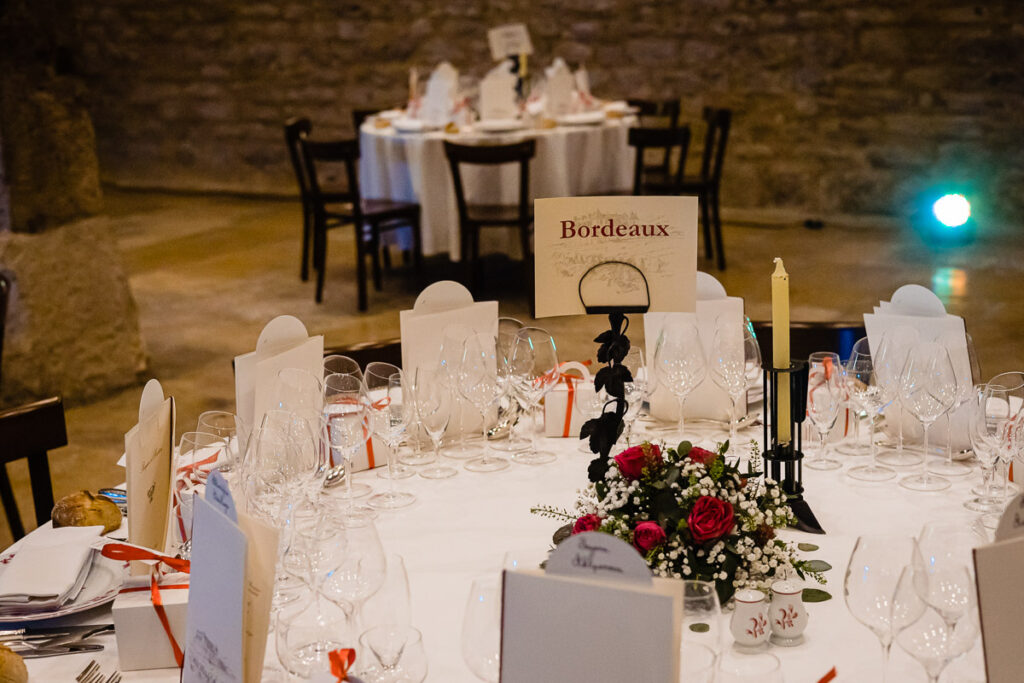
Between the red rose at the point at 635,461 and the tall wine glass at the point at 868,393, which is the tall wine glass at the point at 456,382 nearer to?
the red rose at the point at 635,461

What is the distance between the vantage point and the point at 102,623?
1.46 m

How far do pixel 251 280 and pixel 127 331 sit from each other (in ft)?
6.10

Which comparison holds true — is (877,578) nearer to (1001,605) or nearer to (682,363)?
(1001,605)

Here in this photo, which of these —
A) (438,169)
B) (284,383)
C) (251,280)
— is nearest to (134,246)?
(251,280)

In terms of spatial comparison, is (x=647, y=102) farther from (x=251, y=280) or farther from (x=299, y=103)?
(x=299, y=103)

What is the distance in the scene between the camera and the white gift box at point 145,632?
1318 millimetres

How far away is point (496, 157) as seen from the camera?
5.44m

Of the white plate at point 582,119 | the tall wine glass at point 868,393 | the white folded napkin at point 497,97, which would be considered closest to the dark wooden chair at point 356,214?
the white folded napkin at point 497,97

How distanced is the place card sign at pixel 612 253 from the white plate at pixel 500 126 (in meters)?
4.56

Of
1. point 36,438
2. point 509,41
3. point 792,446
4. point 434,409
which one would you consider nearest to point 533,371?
point 434,409

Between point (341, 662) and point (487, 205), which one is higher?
point (487, 205)

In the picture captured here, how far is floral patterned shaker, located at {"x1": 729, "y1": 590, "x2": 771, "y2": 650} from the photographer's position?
4.22 ft

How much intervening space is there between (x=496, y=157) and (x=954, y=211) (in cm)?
348

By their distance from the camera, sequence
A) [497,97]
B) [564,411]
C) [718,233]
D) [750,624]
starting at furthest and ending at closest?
1. [718,233]
2. [497,97]
3. [564,411]
4. [750,624]
